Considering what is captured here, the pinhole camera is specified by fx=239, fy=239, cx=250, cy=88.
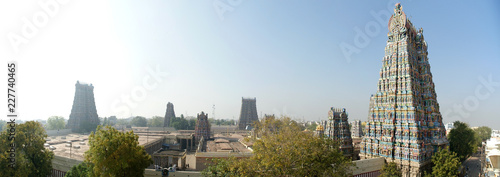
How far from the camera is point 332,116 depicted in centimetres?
3011

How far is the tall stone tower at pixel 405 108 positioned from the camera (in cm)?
2180

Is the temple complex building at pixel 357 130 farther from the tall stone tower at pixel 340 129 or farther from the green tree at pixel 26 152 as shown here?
the green tree at pixel 26 152

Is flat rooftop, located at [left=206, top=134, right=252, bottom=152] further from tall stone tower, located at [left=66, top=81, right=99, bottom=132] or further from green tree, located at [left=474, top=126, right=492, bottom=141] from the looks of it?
green tree, located at [left=474, top=126, right=492, bottom=141]

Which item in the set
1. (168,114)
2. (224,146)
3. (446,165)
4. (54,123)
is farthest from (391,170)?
(54,123)

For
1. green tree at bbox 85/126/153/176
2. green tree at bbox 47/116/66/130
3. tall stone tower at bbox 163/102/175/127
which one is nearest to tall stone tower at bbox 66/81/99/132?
green tree at bbox 47/116/66/130

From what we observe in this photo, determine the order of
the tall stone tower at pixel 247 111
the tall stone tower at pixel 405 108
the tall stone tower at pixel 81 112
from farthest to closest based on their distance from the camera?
the tall stone tower at pixel 247 111 < the tall stone tower at pixel 81 112 < the tall stone tower at pixel 405 108

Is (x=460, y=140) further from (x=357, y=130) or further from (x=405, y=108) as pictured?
(x=357, y=130)

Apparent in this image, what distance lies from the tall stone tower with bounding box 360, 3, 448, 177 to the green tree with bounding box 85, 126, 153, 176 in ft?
72.4

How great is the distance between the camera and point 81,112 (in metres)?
62.0

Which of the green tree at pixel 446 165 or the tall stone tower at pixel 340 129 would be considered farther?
the tall stone tower at pixel 340 129

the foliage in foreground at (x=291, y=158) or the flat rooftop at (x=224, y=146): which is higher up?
the foliage in foreground at (x=291, y=158)

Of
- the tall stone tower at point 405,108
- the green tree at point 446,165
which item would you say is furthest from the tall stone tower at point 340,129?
the green tree at point 446,165

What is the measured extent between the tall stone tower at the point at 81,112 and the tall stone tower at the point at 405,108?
2584 inches

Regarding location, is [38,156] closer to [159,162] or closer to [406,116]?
[159,162]
